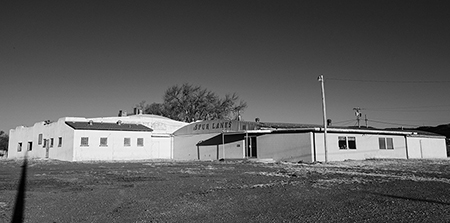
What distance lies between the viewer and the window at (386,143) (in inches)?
1126

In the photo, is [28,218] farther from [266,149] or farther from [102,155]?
[102,155]

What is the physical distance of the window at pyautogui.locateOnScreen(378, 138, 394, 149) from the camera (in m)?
28.6

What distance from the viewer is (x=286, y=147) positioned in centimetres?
2619

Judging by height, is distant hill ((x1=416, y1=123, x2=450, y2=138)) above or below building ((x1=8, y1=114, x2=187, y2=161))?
above

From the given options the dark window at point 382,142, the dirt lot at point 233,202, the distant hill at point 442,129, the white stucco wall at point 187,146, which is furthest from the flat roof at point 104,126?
the distant hill at point 442,129

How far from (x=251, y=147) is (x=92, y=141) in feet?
43.1

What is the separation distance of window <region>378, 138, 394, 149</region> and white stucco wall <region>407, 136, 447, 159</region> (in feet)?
8.48

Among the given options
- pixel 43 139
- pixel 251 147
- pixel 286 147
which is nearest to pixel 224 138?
pixel 251 147

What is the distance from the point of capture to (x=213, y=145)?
1197 inches

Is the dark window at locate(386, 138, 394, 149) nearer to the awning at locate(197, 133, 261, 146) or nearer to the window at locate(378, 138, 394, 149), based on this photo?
the window at locate(378, 138, 394, 149)

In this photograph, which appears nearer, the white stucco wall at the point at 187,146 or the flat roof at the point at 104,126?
the flat roof at the point at 104,126

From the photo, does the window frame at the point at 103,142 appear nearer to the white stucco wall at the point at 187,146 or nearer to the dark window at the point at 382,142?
the white stucco wall at the point at 187,146

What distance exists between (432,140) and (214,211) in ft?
110

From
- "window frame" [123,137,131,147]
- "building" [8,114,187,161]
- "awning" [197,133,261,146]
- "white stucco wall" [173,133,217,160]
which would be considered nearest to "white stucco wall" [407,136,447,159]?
"awning" [197,133,261,146]
